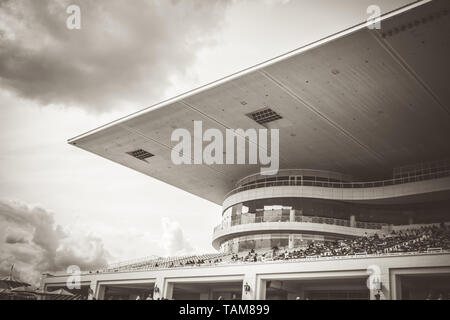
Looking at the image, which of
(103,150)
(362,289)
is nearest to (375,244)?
(362,289)

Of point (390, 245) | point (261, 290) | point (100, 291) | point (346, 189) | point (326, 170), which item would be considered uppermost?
point (326, 170)

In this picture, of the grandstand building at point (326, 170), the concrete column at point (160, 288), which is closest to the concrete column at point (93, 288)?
the grandstand building at point (326, 170)

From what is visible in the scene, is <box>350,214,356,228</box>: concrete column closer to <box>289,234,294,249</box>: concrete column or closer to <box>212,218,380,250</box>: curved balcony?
<box>212,218,380,250</box>: curved balcony

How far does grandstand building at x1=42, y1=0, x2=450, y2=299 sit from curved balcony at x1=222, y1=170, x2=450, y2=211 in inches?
4.3

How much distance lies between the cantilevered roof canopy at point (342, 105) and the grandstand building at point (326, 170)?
0.10 m

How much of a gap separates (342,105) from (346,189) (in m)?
12.5

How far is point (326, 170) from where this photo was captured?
137 feet

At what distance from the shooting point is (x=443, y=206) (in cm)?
3775

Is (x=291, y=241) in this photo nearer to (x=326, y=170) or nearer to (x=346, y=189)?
(x=346, y=189)

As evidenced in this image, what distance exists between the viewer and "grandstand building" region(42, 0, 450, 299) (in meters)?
24.3

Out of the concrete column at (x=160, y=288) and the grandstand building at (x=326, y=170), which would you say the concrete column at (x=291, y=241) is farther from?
the concrete column at (x=160, y=288)

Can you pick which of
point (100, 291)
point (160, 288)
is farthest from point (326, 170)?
point (100, 291)

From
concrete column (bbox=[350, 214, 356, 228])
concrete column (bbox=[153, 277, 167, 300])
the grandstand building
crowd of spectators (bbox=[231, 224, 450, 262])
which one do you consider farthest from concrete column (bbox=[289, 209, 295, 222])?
concrete column (bbox=[153, 277, 167, 300])

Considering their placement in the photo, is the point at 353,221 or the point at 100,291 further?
the point at 353,221
